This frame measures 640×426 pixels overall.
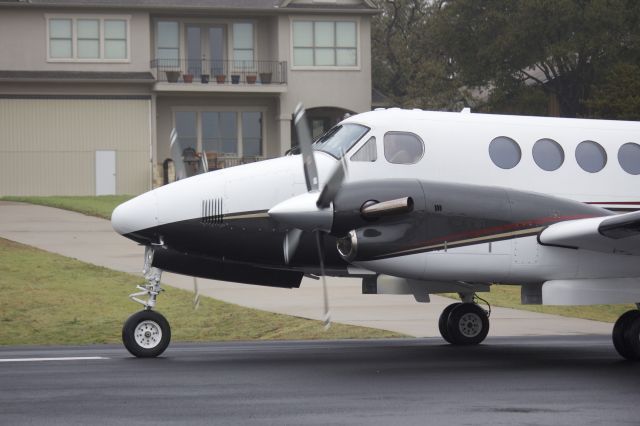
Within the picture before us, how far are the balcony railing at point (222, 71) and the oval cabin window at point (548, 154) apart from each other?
124 ft

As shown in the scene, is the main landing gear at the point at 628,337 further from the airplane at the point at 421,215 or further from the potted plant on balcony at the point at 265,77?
the potted plant on balcony at the point at 265,77

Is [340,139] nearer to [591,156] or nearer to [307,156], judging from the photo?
[307,156]

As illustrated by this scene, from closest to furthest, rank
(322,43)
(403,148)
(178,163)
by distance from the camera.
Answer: (403,148) < (178,163) < (322,43)

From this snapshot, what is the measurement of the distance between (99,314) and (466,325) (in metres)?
7.52

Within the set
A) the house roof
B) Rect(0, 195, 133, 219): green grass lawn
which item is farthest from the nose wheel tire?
the house roof

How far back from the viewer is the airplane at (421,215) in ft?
46.6

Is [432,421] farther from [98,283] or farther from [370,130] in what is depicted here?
[98,283]

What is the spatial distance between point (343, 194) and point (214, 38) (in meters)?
42.5

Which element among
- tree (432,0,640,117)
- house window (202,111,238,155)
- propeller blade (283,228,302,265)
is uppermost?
Answer: tree (432,0,640,117)

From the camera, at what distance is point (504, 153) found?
16.0 metres

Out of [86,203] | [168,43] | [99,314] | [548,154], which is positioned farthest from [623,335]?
[168,43]

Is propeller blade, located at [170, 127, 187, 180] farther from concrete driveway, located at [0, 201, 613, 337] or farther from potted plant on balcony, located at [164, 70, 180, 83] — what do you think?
potted plant on balcony, located at [164, 70, 180, 83]

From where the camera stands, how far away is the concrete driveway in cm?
2094

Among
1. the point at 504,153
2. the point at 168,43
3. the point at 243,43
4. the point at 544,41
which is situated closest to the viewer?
the point at 504,153
